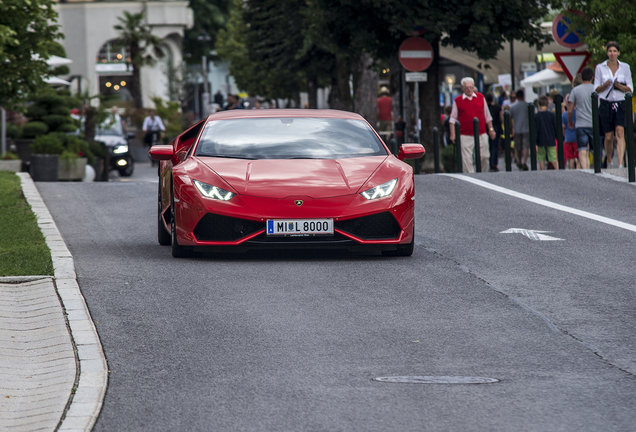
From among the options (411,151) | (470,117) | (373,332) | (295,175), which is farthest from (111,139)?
(373,332)

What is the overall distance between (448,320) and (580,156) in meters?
12.9

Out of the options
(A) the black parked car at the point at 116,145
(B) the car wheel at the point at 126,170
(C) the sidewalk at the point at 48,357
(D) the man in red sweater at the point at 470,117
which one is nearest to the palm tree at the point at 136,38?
(A) the black parked car at the point at 116,145

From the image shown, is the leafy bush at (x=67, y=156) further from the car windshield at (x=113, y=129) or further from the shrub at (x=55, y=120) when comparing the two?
the car windshield at (x=113, y=129)

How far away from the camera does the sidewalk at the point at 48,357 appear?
4906mm

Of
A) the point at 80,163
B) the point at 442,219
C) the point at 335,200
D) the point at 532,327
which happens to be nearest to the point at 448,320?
the point at 532,327

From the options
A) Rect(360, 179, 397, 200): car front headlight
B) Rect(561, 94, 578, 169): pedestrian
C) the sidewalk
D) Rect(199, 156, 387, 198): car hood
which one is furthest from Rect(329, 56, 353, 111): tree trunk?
the sidewalk

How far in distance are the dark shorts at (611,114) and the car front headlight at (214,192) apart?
9.27m

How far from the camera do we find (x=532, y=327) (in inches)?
261

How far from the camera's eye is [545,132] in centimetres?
2089

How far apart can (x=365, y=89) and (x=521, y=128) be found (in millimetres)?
12634

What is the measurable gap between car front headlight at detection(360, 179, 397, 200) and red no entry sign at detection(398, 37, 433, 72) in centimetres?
1481

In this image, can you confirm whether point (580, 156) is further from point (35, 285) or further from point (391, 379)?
point (391, 379)

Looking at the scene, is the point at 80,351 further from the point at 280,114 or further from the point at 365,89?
the point at 365,89

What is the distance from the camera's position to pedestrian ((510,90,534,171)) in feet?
75.5
